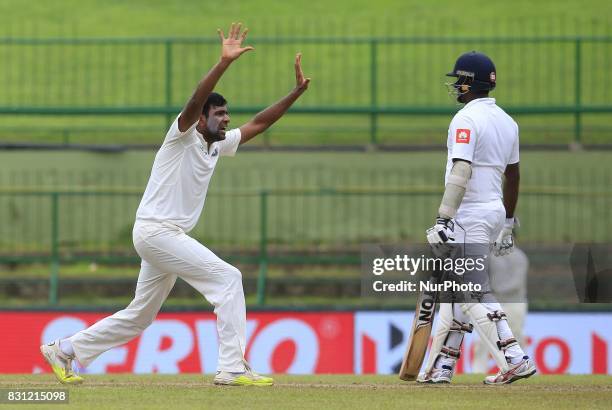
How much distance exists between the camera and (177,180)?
895 centimetres

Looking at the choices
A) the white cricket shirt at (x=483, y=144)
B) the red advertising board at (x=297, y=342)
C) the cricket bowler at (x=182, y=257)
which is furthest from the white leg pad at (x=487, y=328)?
the red advertising board at (x=297, y=342)

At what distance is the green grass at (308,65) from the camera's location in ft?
66.9

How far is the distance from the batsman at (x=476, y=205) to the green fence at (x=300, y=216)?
262 inches

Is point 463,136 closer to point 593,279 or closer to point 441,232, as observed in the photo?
point 441,232

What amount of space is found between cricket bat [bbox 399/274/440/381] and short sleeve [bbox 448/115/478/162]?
923 millimetres

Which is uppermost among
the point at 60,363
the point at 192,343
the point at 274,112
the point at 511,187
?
the point at 274,112

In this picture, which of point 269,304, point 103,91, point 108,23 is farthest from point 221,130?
point 108,23

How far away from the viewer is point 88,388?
895cm

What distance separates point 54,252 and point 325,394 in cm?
786

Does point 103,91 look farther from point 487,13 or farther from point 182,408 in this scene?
point 182,408

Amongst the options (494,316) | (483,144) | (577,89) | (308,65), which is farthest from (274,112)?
(308,65)

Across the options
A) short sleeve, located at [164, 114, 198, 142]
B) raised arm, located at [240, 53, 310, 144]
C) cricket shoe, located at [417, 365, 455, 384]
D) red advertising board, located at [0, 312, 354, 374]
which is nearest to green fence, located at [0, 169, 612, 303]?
red advertising board, located at [0, 312, 354, 374]

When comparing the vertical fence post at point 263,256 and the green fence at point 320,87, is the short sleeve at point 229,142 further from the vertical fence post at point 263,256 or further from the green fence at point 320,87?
the green fence at point 320,87

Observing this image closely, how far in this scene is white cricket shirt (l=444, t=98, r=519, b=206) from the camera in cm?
912
